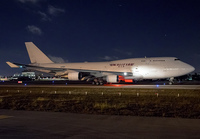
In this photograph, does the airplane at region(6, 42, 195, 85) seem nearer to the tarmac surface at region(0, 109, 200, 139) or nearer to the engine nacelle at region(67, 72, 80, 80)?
the engine nacelle at region(67, 72, 80, 80)

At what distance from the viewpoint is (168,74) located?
4166 centimetres

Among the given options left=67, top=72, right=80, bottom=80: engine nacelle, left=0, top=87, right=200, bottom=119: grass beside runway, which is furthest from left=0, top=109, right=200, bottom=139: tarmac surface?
left=67, top=72, right=80, bottom=80: engine nacelle

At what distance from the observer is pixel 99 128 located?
31.2 feet

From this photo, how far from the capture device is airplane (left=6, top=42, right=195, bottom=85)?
41500 mm

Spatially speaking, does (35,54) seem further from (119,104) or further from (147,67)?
(119,104)

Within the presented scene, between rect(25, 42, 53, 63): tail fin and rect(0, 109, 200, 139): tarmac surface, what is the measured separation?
45752mm

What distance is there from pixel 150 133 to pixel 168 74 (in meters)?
35.1

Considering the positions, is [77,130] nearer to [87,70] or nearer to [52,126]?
[52,126]

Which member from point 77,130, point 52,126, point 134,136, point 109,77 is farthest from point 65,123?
point 109,77

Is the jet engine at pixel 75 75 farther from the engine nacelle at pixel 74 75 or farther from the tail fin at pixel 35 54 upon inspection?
the tail fin at pixel 35 54

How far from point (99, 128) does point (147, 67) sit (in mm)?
34502

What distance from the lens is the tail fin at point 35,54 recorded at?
55531 mm

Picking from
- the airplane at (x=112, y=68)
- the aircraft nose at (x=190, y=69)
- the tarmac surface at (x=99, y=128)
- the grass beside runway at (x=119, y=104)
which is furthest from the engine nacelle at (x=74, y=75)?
the tarmac surface at (x=99, y=128)

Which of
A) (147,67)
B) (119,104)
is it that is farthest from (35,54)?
(119,104)
